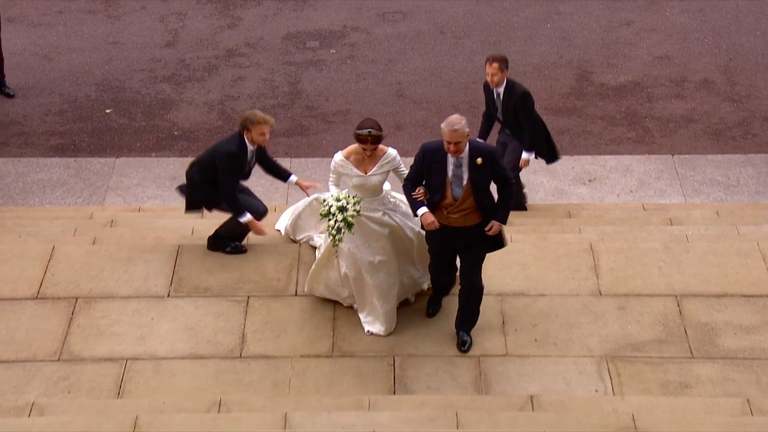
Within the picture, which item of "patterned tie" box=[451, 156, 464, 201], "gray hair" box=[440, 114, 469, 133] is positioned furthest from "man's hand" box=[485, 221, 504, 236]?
"gray hair" box=[440, 114, 469, 133]

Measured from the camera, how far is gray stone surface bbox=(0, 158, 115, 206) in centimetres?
940

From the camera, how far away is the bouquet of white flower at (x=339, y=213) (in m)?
5.80

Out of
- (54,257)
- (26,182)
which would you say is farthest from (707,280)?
(26,182)

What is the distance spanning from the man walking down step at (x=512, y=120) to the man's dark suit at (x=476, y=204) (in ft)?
6.48

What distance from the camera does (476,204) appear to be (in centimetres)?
564

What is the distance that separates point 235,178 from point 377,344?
5.23ft

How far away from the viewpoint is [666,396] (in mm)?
5543

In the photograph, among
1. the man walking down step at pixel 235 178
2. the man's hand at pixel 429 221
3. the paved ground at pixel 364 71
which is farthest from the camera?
the paved ground at pixel 364 71

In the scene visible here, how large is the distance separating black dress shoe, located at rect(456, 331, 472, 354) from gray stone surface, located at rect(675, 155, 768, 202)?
425 centimetres

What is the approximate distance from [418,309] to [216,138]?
4.58 m

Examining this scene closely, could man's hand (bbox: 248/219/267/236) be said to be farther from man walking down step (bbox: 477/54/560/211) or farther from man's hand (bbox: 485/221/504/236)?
man walking down step (bbox: 477/54/560/211)

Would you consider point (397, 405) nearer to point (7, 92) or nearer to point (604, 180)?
point (604, 180)

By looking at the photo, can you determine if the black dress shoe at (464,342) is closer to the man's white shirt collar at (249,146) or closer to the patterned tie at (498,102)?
the man's white shirt collar at (249,146)

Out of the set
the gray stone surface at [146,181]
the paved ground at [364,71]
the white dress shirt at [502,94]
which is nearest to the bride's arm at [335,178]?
the white dress shirt at [502,94]
